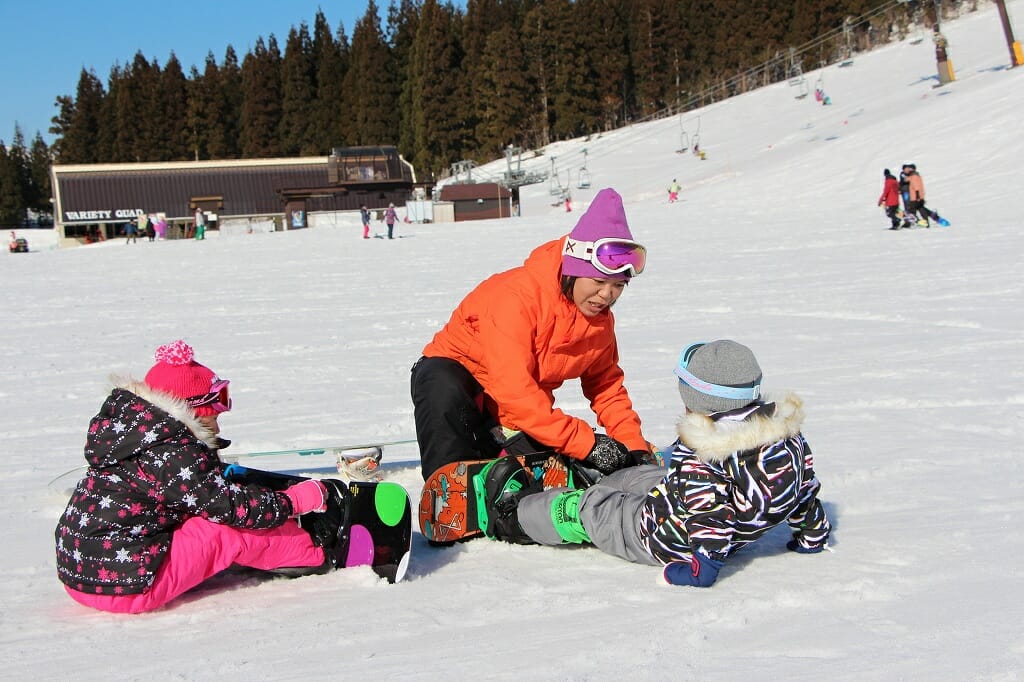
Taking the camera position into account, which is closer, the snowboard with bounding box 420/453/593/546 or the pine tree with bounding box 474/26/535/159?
the snowboard with bounding box 420/453/593/546

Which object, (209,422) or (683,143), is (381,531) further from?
(683,143)

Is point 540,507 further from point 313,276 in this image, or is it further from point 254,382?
point 313,276

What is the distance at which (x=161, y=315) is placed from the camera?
11.9 m

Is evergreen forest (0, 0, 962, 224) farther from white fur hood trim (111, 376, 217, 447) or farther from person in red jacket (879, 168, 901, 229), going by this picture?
white fur hood trim (111, 376, 217, 447)

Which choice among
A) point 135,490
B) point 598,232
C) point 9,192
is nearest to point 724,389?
point 598,232

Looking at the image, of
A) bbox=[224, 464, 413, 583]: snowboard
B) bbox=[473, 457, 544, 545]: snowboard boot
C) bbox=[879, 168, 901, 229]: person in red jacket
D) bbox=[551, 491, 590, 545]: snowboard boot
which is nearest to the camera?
bbox=[224, 464, 413, 583]: snowboard

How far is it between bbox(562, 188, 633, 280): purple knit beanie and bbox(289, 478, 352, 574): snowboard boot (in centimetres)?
122

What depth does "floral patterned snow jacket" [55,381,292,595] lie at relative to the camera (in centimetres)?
281

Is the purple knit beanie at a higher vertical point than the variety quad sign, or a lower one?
lower

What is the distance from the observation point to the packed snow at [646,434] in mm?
2459

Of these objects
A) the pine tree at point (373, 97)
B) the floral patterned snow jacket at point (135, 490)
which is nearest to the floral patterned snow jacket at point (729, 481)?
the floral patterned snow jacket at point (135, 490)

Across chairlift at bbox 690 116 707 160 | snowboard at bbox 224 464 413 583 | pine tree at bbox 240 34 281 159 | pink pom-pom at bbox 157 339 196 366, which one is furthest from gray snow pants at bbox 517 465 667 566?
pine tree at bbox 240 34 281 159

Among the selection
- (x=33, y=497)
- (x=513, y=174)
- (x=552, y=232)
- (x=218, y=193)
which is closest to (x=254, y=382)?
(x=33, y=497)

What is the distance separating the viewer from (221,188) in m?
56.3
